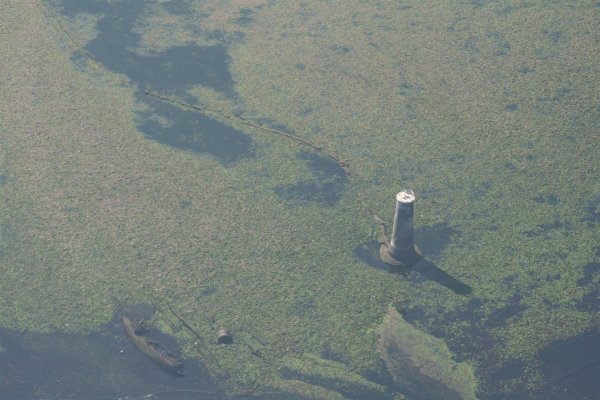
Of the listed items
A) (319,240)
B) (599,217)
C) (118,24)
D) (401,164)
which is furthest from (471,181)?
(118,24)

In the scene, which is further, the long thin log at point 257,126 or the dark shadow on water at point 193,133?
the dark shadow on water at point 193,133

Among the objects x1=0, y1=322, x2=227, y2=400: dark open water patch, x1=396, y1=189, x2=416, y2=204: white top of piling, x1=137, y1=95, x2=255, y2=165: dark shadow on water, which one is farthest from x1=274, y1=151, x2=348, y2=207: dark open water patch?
x1=0, y1=322, x2=227, y2=400: dark open water patch

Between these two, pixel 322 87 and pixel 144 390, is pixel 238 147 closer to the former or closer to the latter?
pixel 322 87

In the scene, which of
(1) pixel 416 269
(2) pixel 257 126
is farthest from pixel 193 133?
(1) pixel 416 269

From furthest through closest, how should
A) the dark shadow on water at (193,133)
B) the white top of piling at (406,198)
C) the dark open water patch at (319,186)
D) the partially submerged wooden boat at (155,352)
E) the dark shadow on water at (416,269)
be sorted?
the dark shadow on water at (193,133) → the dark open water patch at (319,186) → the dark shadow on water at (416,269) → the white top of piling at (406,198) → the partially submerged wooden boat at (155,352)

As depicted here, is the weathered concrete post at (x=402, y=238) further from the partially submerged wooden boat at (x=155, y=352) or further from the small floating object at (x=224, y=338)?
the partially submerged wooden boat at (x=155, y=352)

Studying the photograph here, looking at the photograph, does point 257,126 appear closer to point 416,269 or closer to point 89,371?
point 416,269

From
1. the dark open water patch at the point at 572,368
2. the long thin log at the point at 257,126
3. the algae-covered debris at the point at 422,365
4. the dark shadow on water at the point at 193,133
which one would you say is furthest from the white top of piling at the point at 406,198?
the dark shadow on water at the point at 193,133
